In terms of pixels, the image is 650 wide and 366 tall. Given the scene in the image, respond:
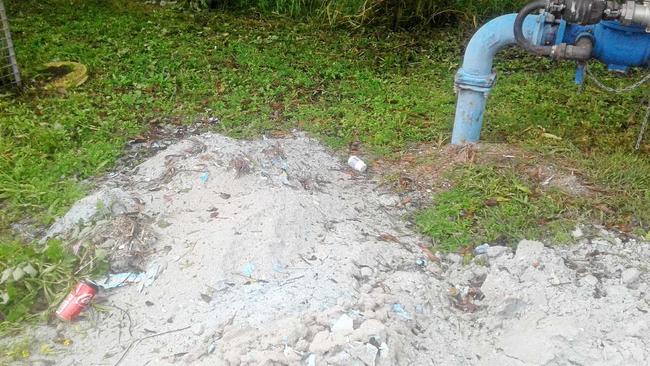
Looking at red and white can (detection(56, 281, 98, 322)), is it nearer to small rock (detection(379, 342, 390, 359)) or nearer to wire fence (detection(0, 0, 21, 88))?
small rock (detection(379, 342, 390, 359))

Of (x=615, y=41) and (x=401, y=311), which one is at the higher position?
(x=615, y=41)

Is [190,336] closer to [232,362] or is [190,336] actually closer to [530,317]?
[232,362]

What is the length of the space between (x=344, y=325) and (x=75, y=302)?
1.17 m

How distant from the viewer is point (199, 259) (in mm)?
3043

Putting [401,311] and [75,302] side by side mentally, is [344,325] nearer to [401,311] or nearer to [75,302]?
[401,311]

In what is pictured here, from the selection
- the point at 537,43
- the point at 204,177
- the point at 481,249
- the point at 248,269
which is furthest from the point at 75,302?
the point at 537,43

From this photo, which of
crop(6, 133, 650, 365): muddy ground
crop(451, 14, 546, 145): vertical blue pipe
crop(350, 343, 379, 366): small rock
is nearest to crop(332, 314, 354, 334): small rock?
crop(6, 133, 650, 365): muddy ground

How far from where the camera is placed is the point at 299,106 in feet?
15.9

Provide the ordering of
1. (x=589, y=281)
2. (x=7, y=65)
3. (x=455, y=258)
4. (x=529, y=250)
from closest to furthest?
(x=589, y=281), (x=529, y=250), (x=455, y=258), (x=7, y=65)

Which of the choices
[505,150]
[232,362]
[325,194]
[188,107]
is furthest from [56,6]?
[232,362]

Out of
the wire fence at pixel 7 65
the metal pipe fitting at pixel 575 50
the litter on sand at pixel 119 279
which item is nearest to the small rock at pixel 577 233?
the metal pipe fitting at pixel 575 50

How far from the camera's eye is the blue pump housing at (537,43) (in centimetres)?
342

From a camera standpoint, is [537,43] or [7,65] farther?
[7,65]

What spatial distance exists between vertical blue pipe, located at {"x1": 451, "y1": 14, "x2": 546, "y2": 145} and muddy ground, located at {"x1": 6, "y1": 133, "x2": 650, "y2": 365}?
74cm
